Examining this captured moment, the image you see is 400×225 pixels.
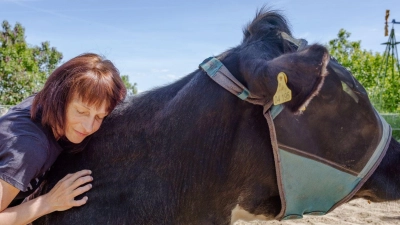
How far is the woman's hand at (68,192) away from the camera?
7.95 ft

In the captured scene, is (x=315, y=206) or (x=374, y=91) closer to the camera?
(x=315, y=206)

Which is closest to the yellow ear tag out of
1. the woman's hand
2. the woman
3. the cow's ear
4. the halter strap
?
the cow's ear

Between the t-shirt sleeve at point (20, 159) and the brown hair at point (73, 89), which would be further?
the brown hair at point (73, 89)

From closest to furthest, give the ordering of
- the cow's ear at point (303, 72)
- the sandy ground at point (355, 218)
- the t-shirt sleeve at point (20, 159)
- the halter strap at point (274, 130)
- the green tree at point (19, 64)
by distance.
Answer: the cow's ear at point (303, 72), the t-shirt sleeve at point (20, 159), the halter strap at point (274, 130), the sandy ground at point (355, 218), the green tree at point (19, 64)

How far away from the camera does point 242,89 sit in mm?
2357

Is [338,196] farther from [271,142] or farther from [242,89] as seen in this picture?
[242,89]

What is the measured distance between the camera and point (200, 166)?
97.3 inches

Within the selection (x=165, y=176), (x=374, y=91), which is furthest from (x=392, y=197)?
(x=374, y=91)

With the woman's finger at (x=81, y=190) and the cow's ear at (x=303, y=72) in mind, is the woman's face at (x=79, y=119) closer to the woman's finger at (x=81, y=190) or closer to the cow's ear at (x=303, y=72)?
the woman's finger at (x=81, y=190)

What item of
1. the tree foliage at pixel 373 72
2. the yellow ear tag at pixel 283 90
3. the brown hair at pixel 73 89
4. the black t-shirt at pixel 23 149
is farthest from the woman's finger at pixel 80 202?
the tree foliage at pixel 373 72

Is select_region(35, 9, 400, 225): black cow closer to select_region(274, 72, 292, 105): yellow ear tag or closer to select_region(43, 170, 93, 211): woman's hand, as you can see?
select_region(43, 170, 93, 211): woman's hand

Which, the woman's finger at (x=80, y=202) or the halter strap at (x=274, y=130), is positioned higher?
the halter strap at (x=274, y=130)

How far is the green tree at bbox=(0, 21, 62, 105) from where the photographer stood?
92.8ft

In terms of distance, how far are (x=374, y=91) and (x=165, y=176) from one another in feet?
101
